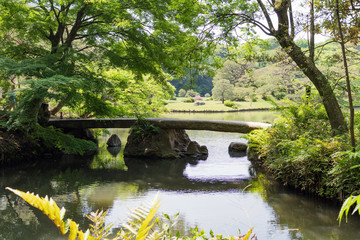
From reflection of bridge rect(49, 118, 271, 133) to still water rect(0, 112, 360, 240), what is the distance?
1.08m

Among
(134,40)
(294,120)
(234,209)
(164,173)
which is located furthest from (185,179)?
(134,40)

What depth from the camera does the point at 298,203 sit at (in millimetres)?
5941

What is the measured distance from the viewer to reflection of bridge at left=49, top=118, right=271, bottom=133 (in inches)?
413

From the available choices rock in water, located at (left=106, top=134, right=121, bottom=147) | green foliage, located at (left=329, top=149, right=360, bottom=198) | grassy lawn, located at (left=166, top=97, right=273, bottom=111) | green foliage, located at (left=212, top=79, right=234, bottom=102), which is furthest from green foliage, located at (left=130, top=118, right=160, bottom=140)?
green foliage, located at (left=212, top=79, right=234, bottom=102)

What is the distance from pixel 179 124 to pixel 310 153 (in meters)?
5.81

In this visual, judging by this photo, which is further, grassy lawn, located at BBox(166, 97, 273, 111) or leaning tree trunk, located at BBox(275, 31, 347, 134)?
grassy lawn, located at BBox(166, 97, 273, 111)

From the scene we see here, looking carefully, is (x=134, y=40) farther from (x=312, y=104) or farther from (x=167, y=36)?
(x=312, y=104)

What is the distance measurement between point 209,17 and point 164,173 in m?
4.32

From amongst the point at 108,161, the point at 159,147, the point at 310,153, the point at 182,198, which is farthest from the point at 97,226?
the point at 159,147

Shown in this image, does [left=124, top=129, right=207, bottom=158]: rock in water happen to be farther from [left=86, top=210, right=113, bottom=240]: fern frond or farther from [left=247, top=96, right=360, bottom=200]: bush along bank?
[left=86, top=210, right=113, bottom=240]: fern frond

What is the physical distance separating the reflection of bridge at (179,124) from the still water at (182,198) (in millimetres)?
1075

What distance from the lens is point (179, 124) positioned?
37.0 feet

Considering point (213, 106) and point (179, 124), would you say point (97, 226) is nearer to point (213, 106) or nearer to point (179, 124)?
point (179, 124)

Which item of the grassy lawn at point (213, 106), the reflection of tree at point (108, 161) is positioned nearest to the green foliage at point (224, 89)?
the grassy lawn at point (213, 106)
